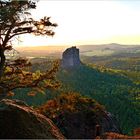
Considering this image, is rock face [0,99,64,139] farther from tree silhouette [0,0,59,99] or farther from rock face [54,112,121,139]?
rock face [54,112,121,139]

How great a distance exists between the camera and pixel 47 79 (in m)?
32.8

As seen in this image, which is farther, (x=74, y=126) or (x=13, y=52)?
(x=74, y=126)

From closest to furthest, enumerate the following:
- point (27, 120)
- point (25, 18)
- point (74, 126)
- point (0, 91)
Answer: point (27, 120)
point (25, 18)
point (0, 91)
point (74, 126)

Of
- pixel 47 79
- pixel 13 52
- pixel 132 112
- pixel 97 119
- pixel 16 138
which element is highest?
pixel 13 52

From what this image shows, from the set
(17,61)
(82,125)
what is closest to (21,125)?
(17,61)

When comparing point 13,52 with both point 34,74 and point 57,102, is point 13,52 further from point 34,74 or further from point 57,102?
point 57,102

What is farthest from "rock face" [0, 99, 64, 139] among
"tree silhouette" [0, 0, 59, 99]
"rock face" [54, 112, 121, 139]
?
"rock face" [54, 112, 121, 139]

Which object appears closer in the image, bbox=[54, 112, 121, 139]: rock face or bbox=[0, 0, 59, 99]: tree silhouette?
bbox=[0, 0, 59, 99]: tree silhouette

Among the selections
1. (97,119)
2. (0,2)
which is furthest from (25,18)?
(97,119)

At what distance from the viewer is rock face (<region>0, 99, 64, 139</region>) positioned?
22.2m

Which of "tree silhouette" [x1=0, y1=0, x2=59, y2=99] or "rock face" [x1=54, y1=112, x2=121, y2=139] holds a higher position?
"tree silhouette" [x1=0, y1=0, x2=59, y2=99]

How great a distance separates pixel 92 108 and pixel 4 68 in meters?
30.7

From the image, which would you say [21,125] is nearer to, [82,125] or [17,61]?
[17,61]

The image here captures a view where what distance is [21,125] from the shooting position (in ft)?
75.7
